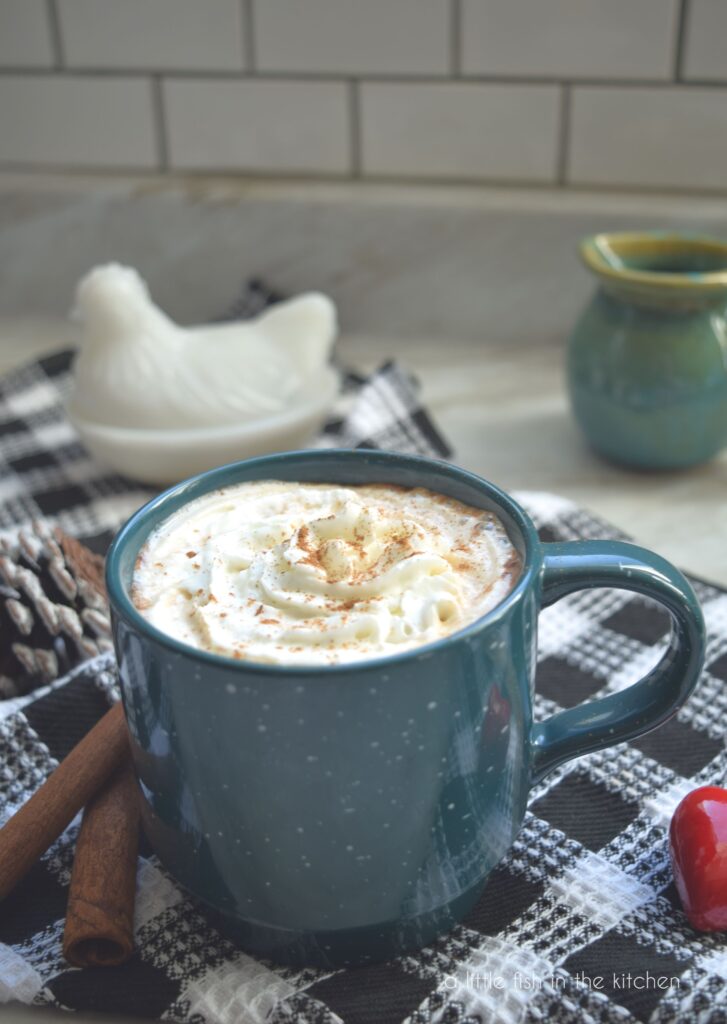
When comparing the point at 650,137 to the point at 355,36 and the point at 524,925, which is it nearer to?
the point at 355,36

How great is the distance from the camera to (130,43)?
119 centimetres

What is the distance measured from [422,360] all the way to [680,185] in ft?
1.01

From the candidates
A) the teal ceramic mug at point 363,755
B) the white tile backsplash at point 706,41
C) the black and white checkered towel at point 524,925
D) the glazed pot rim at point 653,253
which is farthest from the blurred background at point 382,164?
the teal ceramic mug at point 363,755

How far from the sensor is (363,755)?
44cm

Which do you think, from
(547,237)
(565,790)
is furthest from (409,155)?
(565,790)

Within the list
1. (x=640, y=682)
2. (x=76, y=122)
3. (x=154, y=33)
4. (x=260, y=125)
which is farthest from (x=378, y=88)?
(x=640, y=682)

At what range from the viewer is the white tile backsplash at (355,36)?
3.67 feet

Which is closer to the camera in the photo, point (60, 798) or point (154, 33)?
point (60, 798)

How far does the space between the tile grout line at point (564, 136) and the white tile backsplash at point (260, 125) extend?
0.22 meters

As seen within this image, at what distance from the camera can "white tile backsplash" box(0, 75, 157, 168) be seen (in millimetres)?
1229

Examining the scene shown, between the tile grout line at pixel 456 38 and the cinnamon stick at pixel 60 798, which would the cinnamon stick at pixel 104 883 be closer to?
the cinnamon stick at pixel 60 798

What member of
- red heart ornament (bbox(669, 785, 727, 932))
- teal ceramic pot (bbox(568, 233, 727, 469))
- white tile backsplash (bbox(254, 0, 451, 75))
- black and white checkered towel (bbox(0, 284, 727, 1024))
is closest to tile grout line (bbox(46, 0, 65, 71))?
white tile backsplash (bbox(254, 0, 451, 75))

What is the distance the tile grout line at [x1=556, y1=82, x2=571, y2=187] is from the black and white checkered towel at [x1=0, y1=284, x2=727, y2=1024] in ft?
1.97

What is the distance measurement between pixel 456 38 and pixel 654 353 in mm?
412
